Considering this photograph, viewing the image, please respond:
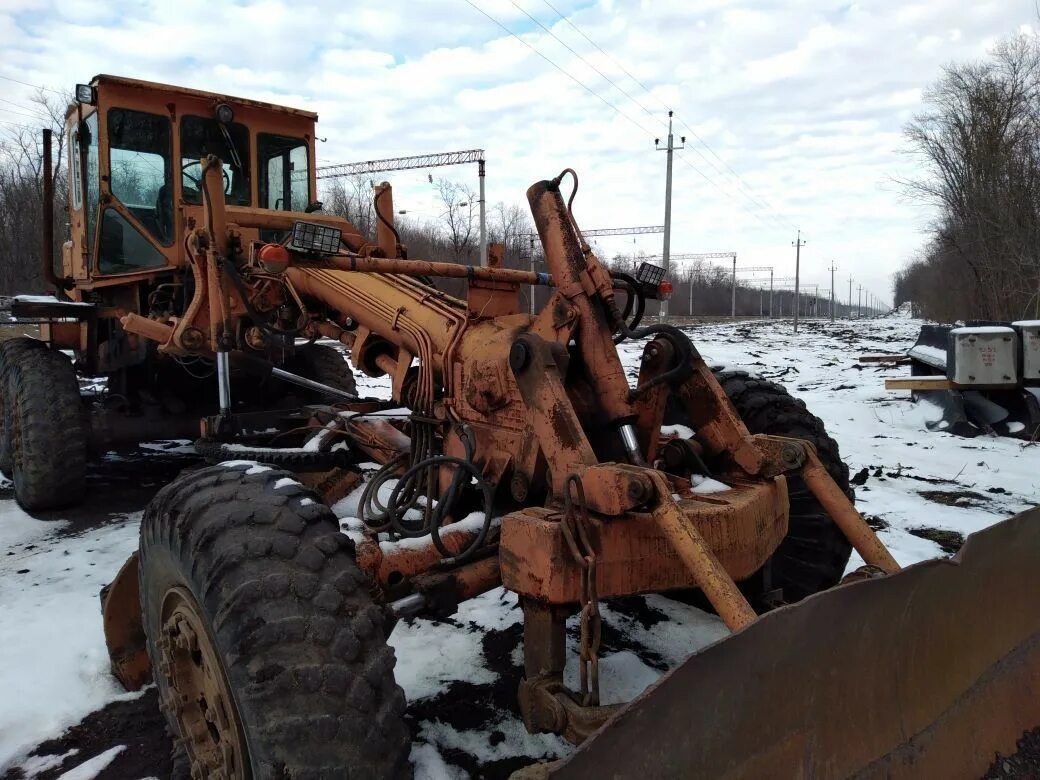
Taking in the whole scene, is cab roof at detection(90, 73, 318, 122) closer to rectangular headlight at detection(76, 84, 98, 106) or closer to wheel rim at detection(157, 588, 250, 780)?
rectangular headlight at detection(76, 84, 98, 106)

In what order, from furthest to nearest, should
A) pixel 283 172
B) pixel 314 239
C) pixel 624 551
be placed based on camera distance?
1. pixel 283 172
2. pixel 314 239
3. pixel 624 551

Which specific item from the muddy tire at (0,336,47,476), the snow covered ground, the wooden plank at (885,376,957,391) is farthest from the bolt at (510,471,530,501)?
the wooden plank at (885,376,957,391)

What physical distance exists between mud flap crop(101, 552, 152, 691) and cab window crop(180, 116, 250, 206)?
11.1 feet

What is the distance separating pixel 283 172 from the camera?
20.1 feet

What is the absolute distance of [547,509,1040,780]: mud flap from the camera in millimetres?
1711

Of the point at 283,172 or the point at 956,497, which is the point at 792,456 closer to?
the point at 956,497

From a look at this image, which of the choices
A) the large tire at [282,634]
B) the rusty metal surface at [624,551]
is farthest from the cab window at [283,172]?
the rusty metal surface at [624,551]

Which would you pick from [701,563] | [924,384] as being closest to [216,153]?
[701,563]

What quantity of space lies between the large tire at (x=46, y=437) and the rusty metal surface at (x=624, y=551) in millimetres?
4330

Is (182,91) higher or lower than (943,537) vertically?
higher

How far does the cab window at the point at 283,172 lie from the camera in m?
6.02

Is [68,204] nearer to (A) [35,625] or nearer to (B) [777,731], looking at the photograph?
(A) [35,625]

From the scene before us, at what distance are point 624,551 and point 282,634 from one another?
40.4 inches

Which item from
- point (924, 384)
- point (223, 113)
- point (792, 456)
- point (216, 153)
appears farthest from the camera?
point (924, 384)
